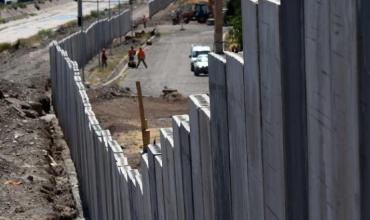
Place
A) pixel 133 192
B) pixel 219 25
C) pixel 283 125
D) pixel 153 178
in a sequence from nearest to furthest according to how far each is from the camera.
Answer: pixel 283 125
pixel 219 25
pixel 153 178
pixel 133 192

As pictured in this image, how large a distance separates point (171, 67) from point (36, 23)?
53.9 metres

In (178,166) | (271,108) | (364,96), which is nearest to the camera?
(364,96)

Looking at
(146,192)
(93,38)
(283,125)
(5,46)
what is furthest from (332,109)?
(5,46)

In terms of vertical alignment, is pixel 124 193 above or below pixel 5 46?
above

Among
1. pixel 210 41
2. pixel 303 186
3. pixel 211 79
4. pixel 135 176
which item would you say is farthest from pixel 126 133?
pixel 210 41

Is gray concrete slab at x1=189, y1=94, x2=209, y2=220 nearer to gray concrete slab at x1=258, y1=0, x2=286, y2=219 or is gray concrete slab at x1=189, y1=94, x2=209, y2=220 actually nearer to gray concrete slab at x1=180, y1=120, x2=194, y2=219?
gray concrete slab at x1=180, y1=120, x2=194, y2=219

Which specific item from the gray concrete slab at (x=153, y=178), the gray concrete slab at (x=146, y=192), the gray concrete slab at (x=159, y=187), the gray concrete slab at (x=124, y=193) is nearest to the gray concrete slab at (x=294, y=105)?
the gray concrete slab at (x=159, y=187)

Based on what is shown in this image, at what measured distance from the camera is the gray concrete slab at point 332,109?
388 cm

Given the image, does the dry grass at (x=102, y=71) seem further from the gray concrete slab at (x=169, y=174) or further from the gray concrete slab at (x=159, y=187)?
the gray concrete slab at (x=169, y=174)

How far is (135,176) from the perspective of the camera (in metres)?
11.4

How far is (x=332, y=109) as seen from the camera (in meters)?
4.12

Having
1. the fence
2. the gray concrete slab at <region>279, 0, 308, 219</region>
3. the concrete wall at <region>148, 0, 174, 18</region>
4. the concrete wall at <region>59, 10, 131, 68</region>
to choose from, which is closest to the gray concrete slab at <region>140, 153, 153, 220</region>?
the fence

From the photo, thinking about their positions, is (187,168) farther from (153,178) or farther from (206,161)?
(153,178)

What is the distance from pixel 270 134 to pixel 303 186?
0.51 metres
